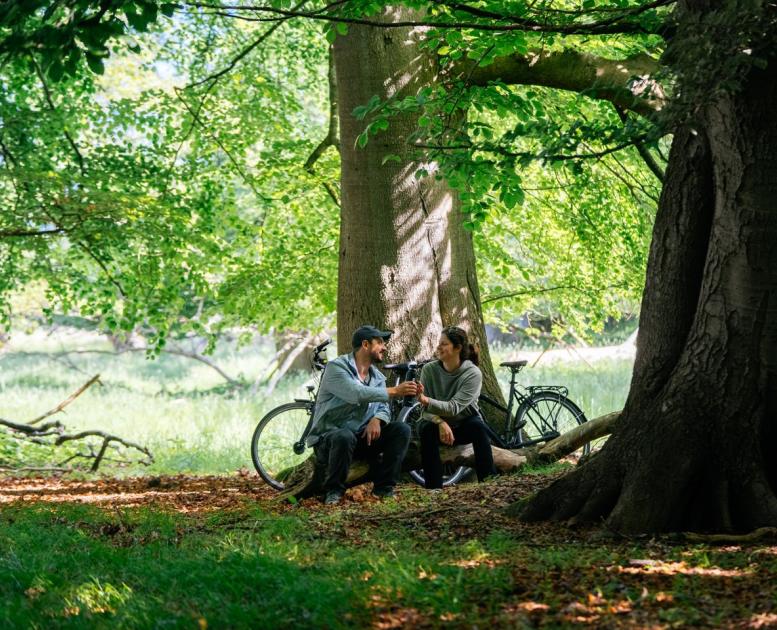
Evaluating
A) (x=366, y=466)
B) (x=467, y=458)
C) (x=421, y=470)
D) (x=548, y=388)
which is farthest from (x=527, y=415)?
(x=366, y=466)

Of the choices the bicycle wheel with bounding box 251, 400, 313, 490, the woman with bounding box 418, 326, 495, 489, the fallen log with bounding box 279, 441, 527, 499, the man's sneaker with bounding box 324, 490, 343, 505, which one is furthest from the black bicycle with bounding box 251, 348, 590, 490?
the man's sneaker with bounding box 324, 490, 343, 505

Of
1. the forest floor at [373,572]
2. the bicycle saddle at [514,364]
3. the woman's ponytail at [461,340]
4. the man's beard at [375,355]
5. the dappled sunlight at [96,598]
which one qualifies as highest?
the woman's ponytail at [461,340]

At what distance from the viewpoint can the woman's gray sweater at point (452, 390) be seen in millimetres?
8031

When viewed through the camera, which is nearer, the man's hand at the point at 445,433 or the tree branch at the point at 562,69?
the man's hand at the point at 445,433

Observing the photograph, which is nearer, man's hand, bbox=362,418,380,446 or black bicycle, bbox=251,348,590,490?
man's hand, bbox=362,418,380,446

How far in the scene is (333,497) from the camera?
7.49 m

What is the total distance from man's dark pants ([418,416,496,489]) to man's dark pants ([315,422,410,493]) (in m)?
0.28

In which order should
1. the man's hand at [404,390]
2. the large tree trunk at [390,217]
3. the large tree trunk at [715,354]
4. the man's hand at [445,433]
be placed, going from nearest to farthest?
the large tree trunk at [715,354] → the man's hand at [404,390] → the man's hand at [445,433] → the large tree trunk at [390,217]

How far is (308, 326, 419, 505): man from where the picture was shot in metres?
7.52

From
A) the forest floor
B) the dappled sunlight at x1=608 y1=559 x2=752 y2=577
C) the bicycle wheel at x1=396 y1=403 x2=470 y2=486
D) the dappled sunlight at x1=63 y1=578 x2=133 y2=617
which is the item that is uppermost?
the bicycle wheel at x1=396 y1=403 x2=470 y2=486

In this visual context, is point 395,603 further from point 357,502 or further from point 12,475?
point 12,475

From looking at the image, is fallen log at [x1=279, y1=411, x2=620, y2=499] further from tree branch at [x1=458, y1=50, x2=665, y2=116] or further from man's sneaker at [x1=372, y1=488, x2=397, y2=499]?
tree branch at [x1=458, y1=50, x2=665, y2=116]

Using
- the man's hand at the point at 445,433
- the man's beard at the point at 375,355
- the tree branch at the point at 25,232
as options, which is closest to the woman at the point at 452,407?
the man's hand at the point at 445,433

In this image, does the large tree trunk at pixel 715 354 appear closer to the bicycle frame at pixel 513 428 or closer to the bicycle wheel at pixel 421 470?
the bicycle wheel at pixel 421 470
